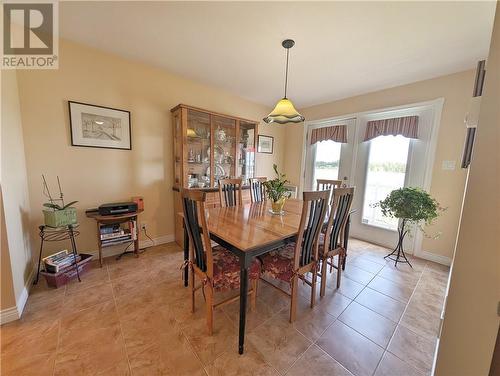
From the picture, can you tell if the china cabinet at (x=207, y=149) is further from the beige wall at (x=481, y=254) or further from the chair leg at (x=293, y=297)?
the beige wall at (x=481, y=254)

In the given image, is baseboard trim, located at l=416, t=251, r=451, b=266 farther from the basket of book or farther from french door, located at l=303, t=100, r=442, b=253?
the basket of book

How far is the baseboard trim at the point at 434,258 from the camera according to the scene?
2588 millimetres

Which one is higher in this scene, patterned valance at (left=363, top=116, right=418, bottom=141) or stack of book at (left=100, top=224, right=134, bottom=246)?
patterned valance at (left=363, top=116, right=418, bottom=141)

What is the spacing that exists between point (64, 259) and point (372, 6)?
3.66 metres

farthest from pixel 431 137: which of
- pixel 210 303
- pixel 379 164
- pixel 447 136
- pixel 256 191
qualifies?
pixel 210 303

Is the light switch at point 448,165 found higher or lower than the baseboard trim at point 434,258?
higher

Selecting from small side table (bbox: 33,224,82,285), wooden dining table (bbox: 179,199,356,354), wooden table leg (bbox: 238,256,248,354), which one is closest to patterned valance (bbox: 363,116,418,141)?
wooden dining table (bbox: 179,199,356,354)

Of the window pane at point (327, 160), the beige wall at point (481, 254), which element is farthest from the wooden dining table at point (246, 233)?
the window pane at point (327, 160)

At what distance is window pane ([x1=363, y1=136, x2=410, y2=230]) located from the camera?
2.94 m

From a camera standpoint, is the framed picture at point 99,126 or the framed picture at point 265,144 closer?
the framed picture at point 99,126

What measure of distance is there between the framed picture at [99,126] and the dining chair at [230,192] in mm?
1376

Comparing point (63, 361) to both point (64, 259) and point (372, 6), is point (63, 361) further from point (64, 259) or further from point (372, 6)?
point (372, 6)

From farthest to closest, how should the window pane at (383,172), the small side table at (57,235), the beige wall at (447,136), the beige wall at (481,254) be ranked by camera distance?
the window pane at (383,172)
the beige wall at (447,136)
the small side table at (57,235)
the beige wall at (481,254)

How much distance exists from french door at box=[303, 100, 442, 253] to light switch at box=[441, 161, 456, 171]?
0.12 metres
